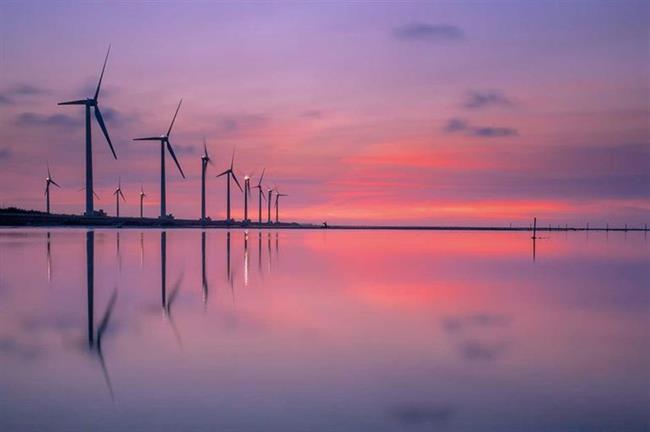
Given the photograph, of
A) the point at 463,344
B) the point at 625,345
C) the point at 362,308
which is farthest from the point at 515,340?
the point at 362,308

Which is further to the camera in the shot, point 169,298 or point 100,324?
point 169,298

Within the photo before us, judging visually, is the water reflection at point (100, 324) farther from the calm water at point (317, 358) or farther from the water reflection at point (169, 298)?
the water reflection at point (169, 298)

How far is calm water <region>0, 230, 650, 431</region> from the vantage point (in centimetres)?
636

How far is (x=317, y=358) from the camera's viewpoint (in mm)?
8875

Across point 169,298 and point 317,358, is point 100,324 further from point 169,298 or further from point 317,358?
point 317,358

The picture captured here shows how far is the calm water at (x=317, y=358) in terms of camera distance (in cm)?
636

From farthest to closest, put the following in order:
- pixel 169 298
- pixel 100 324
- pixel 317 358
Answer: pixel 169 298
pixel 100 324
pixel 317 358

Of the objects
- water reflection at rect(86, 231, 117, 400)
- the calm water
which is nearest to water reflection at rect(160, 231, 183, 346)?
the calm water

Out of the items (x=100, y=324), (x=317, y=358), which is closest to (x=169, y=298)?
(x=100, y=324)

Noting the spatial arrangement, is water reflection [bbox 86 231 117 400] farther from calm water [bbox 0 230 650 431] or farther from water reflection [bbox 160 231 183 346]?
water reflection [bbox 160 231 183 346]

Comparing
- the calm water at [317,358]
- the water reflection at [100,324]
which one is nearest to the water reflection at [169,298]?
the calm water at [317,358]

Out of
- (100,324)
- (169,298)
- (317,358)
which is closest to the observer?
(317,358)

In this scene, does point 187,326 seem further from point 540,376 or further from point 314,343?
point 540,376

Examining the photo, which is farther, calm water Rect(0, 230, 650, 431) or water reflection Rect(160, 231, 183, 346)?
water reflection Rect(160, 231, 183, 346)
